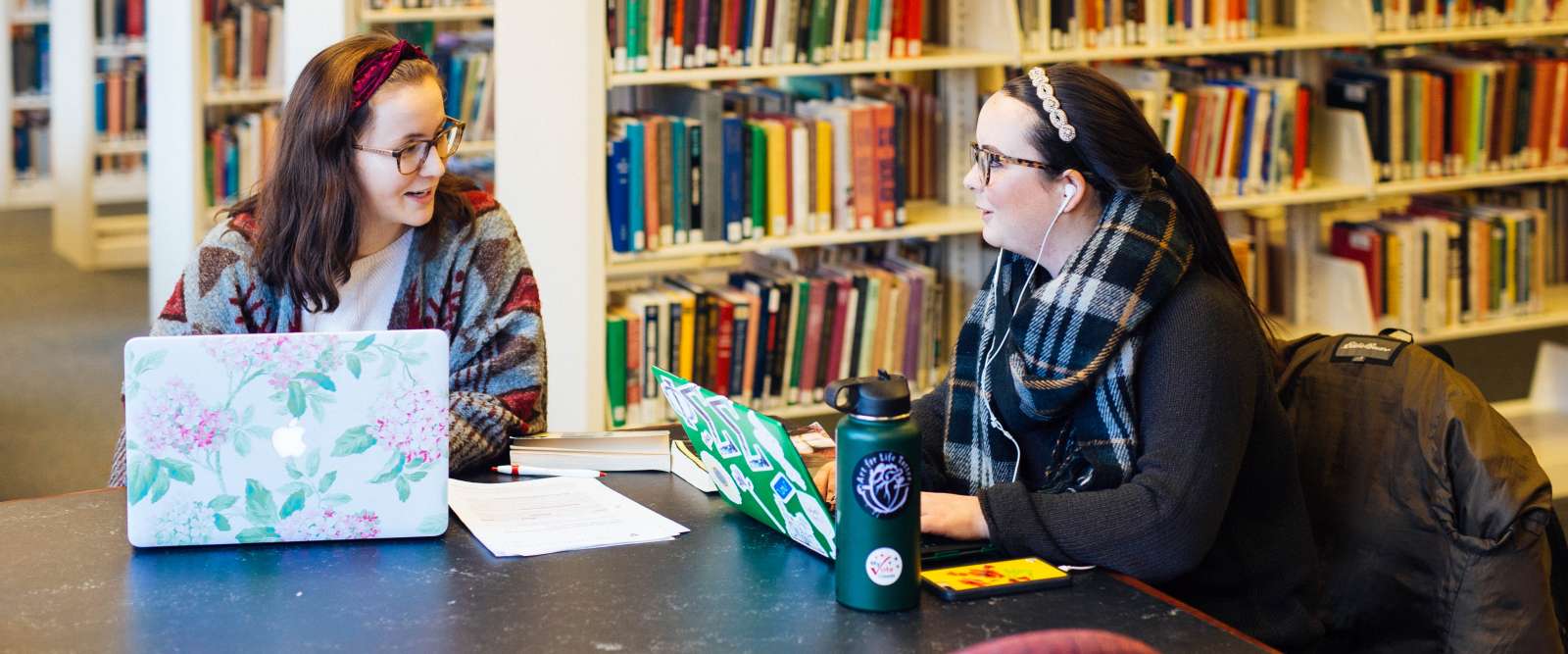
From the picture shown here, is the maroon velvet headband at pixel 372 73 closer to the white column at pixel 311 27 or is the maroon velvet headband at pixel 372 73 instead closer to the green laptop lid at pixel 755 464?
the green laptop lid at pixel 755 464

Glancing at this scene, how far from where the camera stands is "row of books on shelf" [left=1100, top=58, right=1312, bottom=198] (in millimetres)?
3967

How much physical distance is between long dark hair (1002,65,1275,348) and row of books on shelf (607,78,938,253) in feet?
5.62

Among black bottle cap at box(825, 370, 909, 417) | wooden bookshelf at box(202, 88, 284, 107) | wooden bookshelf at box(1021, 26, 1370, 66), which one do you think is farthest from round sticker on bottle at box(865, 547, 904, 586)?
wooden bookshelf at box(202, 88, 284, 107)

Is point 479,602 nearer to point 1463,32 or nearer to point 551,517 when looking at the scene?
point 551,517

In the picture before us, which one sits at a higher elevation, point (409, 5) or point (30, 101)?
point (409, 5)

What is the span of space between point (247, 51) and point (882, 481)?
5002 millimetres

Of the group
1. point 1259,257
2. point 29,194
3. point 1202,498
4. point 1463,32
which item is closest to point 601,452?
point 1202,498

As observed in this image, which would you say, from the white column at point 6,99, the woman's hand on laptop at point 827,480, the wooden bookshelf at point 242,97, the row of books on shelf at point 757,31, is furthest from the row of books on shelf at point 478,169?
the white column at point 6,99

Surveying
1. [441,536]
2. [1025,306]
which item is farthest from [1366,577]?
[441,536]

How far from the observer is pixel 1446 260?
4.29 m

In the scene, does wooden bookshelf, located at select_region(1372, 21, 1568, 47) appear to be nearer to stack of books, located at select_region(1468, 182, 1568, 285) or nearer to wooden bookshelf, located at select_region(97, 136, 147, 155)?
stack of books, located at select_region(1468, 182, 1568, 285)

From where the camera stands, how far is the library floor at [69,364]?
4.29 metres

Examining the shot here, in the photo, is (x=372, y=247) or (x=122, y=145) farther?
(x=122, y=145)

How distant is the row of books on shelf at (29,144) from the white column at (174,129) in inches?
128
